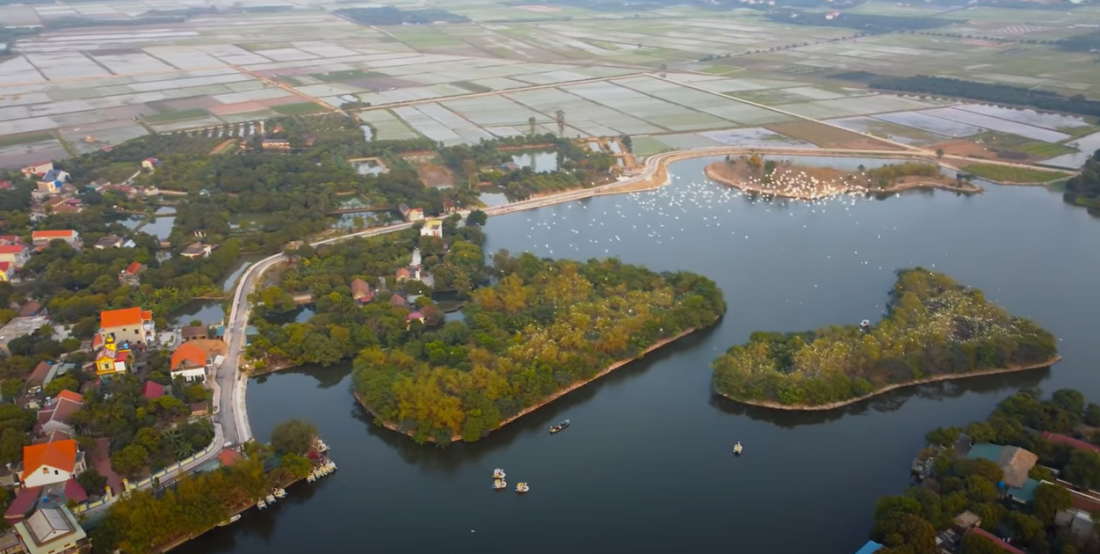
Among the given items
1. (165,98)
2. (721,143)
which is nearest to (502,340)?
(721,143)

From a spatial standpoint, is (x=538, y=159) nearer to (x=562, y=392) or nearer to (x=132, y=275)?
(x=132, y=275)

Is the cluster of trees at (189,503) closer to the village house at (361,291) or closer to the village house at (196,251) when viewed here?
the village house at (361,291)

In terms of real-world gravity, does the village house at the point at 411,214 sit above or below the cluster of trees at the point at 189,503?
below

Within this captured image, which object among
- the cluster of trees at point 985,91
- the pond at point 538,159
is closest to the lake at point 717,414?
the pond at point 538,159

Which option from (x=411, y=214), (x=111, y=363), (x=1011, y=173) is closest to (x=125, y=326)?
(x=111, y=363)

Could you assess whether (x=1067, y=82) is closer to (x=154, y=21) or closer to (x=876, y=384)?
(x=876, y=384)

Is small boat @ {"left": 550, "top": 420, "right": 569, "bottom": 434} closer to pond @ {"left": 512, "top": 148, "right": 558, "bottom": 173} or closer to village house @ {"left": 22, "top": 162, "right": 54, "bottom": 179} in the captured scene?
pond @ {"left": 512, "top": 148, "right": 558, "bottom": 173}
